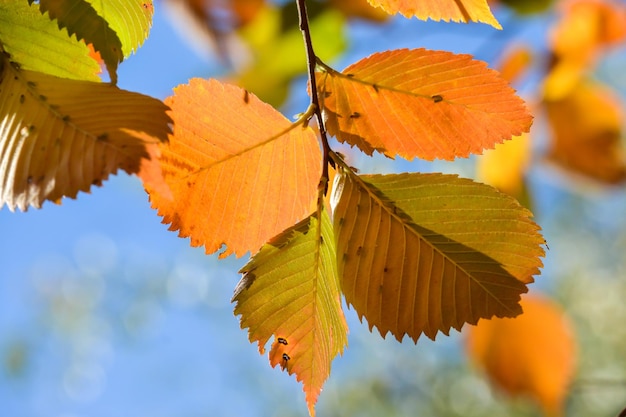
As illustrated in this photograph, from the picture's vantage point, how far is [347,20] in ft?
4.08

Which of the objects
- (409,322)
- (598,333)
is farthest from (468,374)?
(409,322)

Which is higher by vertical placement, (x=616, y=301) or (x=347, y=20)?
(x=347, y=20)

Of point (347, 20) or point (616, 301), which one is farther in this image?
point (616, 301)

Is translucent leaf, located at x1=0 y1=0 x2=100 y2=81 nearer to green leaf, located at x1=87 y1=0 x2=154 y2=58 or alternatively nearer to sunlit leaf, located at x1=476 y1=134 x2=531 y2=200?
green leaf, located at x1=87 y1=0 x2=154 y2=58

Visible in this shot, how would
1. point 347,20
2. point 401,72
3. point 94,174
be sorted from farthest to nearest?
point 347,20 < point 401,72 < point 94,174

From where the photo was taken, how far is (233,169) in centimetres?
42

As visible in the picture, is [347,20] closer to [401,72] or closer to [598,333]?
[401,72]

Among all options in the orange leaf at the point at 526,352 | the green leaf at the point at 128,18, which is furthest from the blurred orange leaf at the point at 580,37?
the green leaf at the point at 128,18

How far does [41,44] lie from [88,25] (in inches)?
1.3

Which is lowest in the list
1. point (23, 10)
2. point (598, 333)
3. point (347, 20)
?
point (598, 333)

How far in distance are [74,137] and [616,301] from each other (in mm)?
6642

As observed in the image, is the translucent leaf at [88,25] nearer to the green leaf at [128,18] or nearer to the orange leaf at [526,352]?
the green leaf at [128,18]

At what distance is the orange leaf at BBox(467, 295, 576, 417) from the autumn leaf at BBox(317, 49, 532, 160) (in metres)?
2.42

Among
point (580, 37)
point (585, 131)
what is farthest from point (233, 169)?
point (585, 131)
